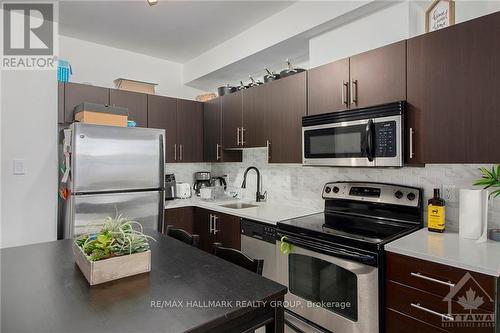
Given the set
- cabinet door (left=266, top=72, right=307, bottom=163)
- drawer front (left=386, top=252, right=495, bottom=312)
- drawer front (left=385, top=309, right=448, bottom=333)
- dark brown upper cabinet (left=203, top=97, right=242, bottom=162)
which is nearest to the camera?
drawer front (left=386, top=252, right=495, bottom=312)

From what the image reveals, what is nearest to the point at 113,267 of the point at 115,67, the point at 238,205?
the point at 238,205

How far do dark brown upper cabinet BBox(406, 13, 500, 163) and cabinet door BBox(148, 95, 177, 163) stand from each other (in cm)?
246

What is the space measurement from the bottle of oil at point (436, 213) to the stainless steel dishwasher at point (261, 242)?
1.05 metres

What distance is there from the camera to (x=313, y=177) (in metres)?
2.73

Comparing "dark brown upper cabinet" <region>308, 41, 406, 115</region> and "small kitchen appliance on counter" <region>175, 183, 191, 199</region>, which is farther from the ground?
"dark brown upper cabinet" <region>308, 41, 406, 115</region>

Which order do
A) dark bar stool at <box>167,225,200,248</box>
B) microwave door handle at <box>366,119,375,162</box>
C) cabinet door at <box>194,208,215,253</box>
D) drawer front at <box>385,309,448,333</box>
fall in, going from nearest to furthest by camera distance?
drawer front at <box>385,309,448,333</box>
dark bar stool at <box>167,225,200,248</box>
microwave door handle at <box>366,119,375,162</box>
cabinet door at <box>194,208,215,253</box>

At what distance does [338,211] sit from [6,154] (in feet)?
9.01

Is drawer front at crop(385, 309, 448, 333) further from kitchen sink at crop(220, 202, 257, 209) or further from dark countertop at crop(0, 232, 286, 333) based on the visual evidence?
kitchen sink at crop(220, 202, 257, 209)

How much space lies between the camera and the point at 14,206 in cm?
241

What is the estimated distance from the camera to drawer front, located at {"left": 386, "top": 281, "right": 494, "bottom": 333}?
131 centimetres

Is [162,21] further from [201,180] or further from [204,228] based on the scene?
[204,228]

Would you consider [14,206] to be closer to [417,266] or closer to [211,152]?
[211,152]

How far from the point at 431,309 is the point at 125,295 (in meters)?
1.41

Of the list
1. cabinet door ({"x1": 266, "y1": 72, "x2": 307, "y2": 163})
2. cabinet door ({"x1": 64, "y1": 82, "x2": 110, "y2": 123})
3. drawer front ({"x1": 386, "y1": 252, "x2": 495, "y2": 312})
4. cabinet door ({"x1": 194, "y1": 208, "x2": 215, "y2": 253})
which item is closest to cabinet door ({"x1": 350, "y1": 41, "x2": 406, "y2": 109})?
cabinet door ({"x1": 266, "y1": 72, "x2": 307, "y2": 163})
